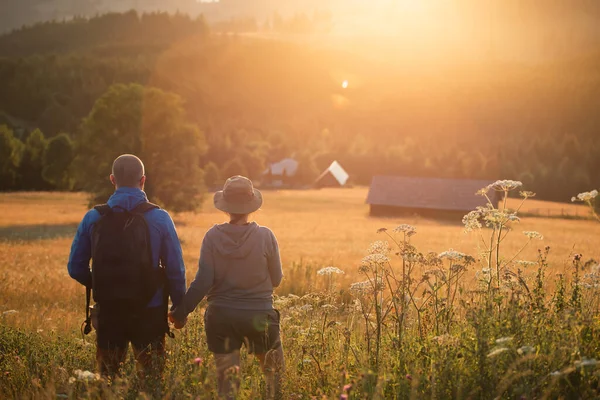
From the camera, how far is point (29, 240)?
89.9 ft

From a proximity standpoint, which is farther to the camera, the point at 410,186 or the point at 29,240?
the point at 410,186

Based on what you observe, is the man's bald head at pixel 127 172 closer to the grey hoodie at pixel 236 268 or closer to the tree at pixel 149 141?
the grey hoodie at pixel 236 268

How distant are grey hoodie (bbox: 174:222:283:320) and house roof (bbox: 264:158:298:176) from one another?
112113 millimetres

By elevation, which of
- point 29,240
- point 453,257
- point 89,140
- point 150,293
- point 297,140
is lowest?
point 29,240

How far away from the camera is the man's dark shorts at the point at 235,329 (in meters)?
4.82

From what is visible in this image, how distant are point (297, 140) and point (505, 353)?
163m

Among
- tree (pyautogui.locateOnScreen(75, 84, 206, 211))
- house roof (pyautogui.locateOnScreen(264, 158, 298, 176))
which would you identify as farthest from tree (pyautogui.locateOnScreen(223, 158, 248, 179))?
tree (pyautogui.locateOnScreen(75, 84, 206, 211))

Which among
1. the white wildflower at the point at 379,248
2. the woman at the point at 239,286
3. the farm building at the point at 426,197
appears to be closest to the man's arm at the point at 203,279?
the woman at the point at 239,286

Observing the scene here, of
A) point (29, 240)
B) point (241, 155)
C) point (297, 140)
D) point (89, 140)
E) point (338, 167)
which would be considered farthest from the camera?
point (297, 140)

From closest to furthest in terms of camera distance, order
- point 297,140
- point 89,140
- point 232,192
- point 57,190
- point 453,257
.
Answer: point 232,192, point 453,257, point 89,140, point 57,190, point 297,140

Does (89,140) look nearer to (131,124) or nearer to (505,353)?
(131,124)

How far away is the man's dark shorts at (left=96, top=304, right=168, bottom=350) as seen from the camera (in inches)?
198

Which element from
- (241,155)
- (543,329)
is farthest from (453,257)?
(241,155)

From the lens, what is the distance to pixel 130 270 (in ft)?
16.3
